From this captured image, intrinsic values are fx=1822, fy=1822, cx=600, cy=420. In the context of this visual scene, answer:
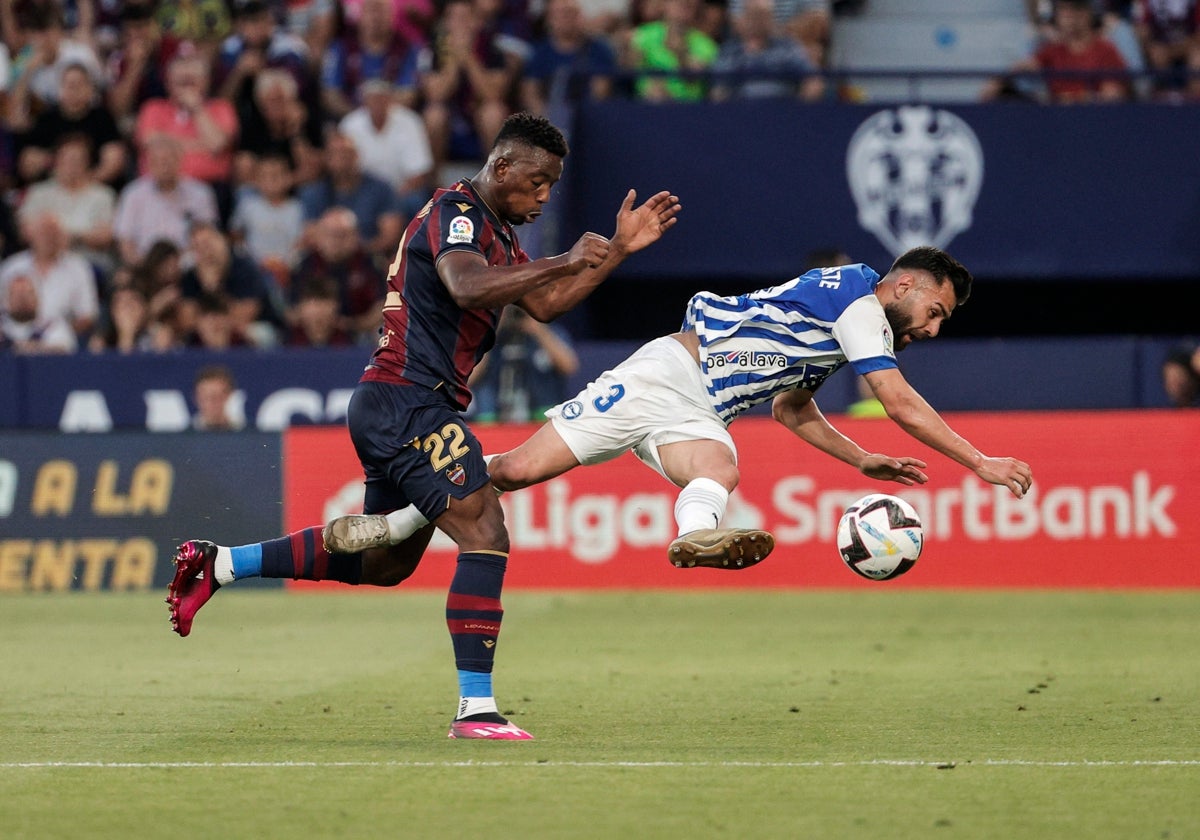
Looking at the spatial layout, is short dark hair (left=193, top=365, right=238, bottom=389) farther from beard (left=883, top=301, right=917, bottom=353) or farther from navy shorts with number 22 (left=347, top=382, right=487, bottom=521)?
beard (left=883, top=301, right=917, bottom=353)

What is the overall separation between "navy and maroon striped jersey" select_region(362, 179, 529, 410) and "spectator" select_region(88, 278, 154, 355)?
9029 mm

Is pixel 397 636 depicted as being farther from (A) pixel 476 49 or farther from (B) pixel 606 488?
(A) pixel 476 49

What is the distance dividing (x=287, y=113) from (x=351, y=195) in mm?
1187

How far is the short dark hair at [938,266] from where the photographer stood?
23.7 ft

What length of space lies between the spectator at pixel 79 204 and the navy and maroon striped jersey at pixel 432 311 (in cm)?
1025

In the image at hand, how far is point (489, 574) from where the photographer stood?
674 cm

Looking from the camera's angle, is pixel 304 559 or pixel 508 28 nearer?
pixel 304 559

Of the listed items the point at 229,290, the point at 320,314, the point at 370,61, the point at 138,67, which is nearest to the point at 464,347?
the point at 320,314

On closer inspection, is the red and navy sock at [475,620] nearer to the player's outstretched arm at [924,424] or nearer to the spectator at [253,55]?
the player's outstretched arm at [924,424]

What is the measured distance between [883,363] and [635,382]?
1.07 metres

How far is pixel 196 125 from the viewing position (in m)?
17.0

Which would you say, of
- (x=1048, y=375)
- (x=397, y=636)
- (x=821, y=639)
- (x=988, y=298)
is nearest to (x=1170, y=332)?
(x=988, y=298)

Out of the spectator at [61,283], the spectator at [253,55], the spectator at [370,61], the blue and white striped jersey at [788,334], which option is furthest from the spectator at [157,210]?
the blue and white striped jersey at [788,334]

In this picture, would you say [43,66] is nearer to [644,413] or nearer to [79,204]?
[79,204]
